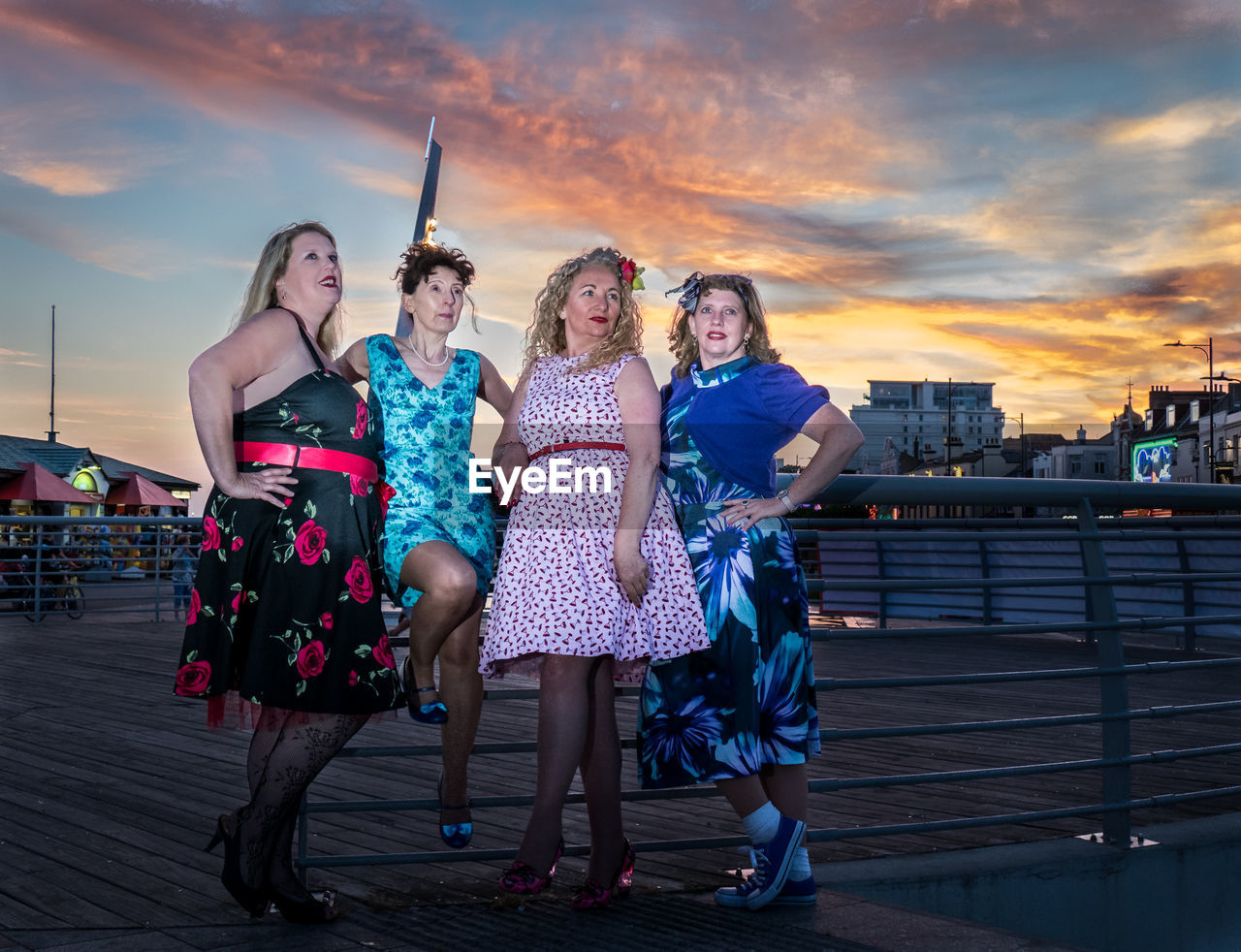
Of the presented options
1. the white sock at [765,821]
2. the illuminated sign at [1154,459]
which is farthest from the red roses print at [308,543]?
the illuminated sign at [1154,459]

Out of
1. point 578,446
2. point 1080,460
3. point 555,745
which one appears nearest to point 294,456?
point 578,446

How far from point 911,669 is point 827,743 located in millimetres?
3529

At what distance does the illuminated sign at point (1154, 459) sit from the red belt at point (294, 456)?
91.4 meters

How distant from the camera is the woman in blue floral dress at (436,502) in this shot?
2914 millimetres

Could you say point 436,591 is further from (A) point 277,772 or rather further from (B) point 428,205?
(B) point 428,205

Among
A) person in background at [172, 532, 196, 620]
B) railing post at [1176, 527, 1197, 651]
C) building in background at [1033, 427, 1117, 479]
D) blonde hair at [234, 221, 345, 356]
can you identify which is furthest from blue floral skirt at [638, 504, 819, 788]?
building in background at [1033, 427, 1117, 479]

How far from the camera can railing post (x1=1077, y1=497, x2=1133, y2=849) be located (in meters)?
3.94

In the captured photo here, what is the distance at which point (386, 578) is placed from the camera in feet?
9.87

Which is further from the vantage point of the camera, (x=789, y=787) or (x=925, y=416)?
(x=925, y=416)

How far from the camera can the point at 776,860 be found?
120 inches

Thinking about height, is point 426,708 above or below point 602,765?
above

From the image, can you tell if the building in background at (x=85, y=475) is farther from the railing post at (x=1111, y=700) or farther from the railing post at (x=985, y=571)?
the railing post at (x=1111, y=700)

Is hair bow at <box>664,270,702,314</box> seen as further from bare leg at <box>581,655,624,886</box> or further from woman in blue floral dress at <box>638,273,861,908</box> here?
bare leg at <box>581,655,624,886</box>

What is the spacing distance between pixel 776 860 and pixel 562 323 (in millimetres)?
1627
